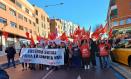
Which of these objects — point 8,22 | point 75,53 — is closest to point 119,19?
point 8,22

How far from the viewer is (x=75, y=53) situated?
67.9ft

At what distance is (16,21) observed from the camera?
66812mm

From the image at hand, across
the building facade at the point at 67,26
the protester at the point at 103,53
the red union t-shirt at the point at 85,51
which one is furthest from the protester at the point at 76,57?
the building facade at the point at 67,26

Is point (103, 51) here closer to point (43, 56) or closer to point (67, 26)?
point (43, 56)

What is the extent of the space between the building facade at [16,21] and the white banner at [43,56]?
113 ft

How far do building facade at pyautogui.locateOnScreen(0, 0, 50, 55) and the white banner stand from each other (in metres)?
34.6

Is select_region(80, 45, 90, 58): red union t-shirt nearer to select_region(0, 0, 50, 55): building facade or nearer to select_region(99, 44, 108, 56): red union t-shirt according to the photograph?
select_region(99, 44, 108, 56): red union t-shirt

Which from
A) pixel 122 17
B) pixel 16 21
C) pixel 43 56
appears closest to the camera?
pixel 43 56

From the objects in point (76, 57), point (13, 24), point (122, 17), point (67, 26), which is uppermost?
point (67, 26)

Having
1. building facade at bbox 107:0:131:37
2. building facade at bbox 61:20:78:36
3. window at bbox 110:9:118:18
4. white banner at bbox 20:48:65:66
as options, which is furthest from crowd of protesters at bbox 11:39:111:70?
building facade at bbox 61:20:78:36

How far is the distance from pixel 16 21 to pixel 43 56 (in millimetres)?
47317

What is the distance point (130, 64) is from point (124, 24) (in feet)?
189

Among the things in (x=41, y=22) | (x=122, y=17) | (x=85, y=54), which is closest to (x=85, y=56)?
(x=85, y=54)

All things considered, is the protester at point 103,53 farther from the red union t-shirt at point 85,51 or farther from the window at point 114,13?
the window at point 114,13
